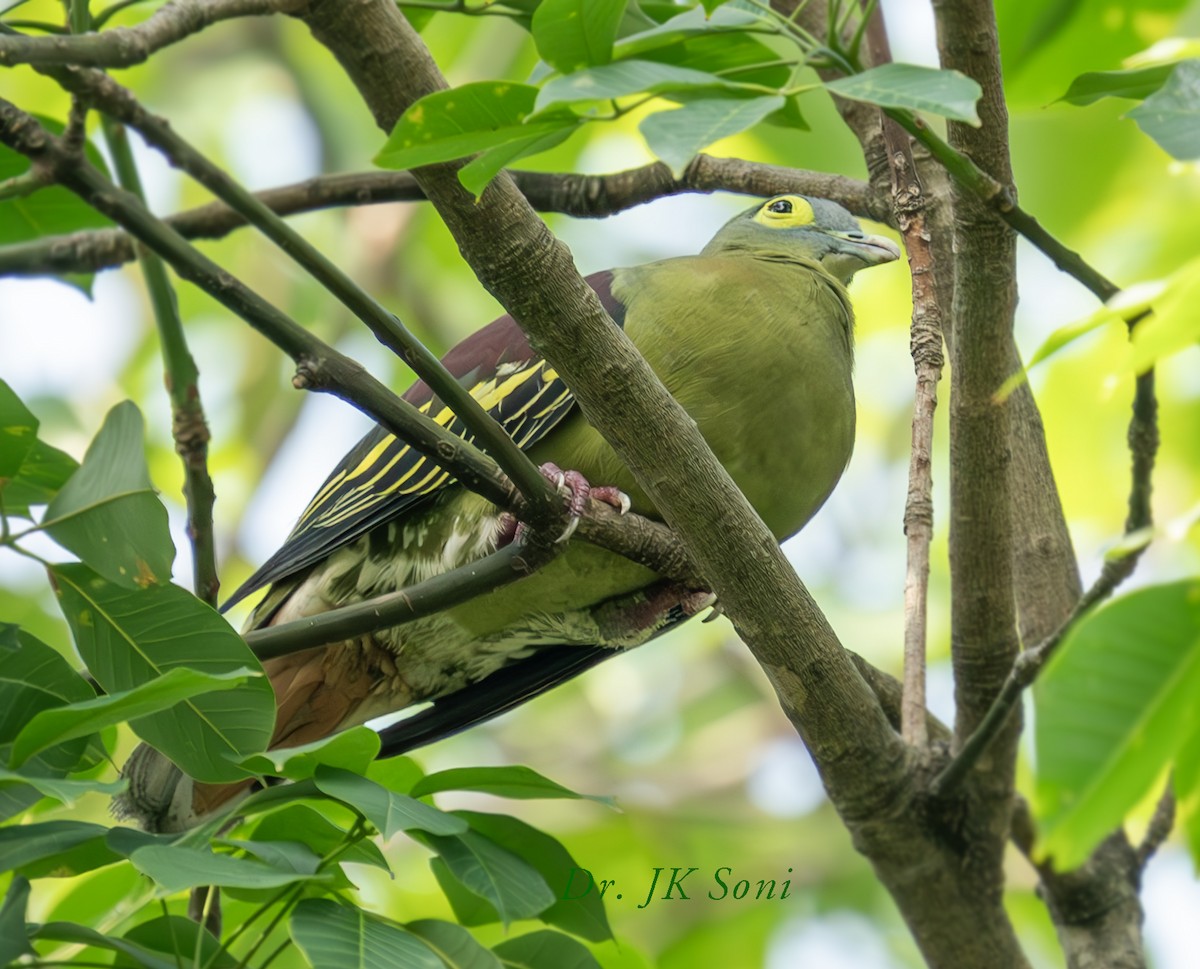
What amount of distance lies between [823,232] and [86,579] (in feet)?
6.44

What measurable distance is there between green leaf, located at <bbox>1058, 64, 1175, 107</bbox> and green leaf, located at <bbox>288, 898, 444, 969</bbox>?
127 centimetres

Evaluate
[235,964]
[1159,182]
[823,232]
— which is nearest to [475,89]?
[235,964]

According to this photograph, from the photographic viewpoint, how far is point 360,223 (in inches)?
196

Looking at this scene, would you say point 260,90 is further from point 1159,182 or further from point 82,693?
point 82,693

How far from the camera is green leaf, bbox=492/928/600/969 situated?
1.85 m

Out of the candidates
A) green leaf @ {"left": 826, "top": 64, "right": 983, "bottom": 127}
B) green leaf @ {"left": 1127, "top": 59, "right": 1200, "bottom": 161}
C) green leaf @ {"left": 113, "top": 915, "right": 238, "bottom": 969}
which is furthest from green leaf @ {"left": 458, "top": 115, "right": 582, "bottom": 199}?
green leaf @ {"left": 113, "top": 915, "right": 238, "bottom": 969}

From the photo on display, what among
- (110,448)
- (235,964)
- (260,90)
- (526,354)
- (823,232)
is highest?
(260,90)

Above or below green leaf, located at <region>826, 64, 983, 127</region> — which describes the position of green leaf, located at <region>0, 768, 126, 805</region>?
below

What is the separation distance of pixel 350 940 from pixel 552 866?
1.52 ft

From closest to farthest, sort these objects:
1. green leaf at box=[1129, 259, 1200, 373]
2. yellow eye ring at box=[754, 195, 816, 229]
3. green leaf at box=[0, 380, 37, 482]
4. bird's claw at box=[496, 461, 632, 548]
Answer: green leaf at box=[1129, 259, 1200, 373]
green leaf at box=[0, 380, 37, 482]
bird's claw at box=[496, 461, 632, 548]
yellow eye ring at box=[754, 195, 816, 229]

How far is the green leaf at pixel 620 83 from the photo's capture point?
1.20 meters

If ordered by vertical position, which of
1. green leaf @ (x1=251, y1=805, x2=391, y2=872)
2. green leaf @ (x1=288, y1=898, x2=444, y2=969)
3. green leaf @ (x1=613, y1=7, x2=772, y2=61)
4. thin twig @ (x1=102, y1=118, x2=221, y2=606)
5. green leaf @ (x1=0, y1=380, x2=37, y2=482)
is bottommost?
green leaf @ (x1=288, y1=898, x2=444, y2=969)

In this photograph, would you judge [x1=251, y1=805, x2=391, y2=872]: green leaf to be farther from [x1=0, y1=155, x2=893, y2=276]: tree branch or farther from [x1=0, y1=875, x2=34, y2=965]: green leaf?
Result: [x1=0, y1=155, x2=893, y2=276]: tree branch

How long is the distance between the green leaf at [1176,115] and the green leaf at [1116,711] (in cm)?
45
